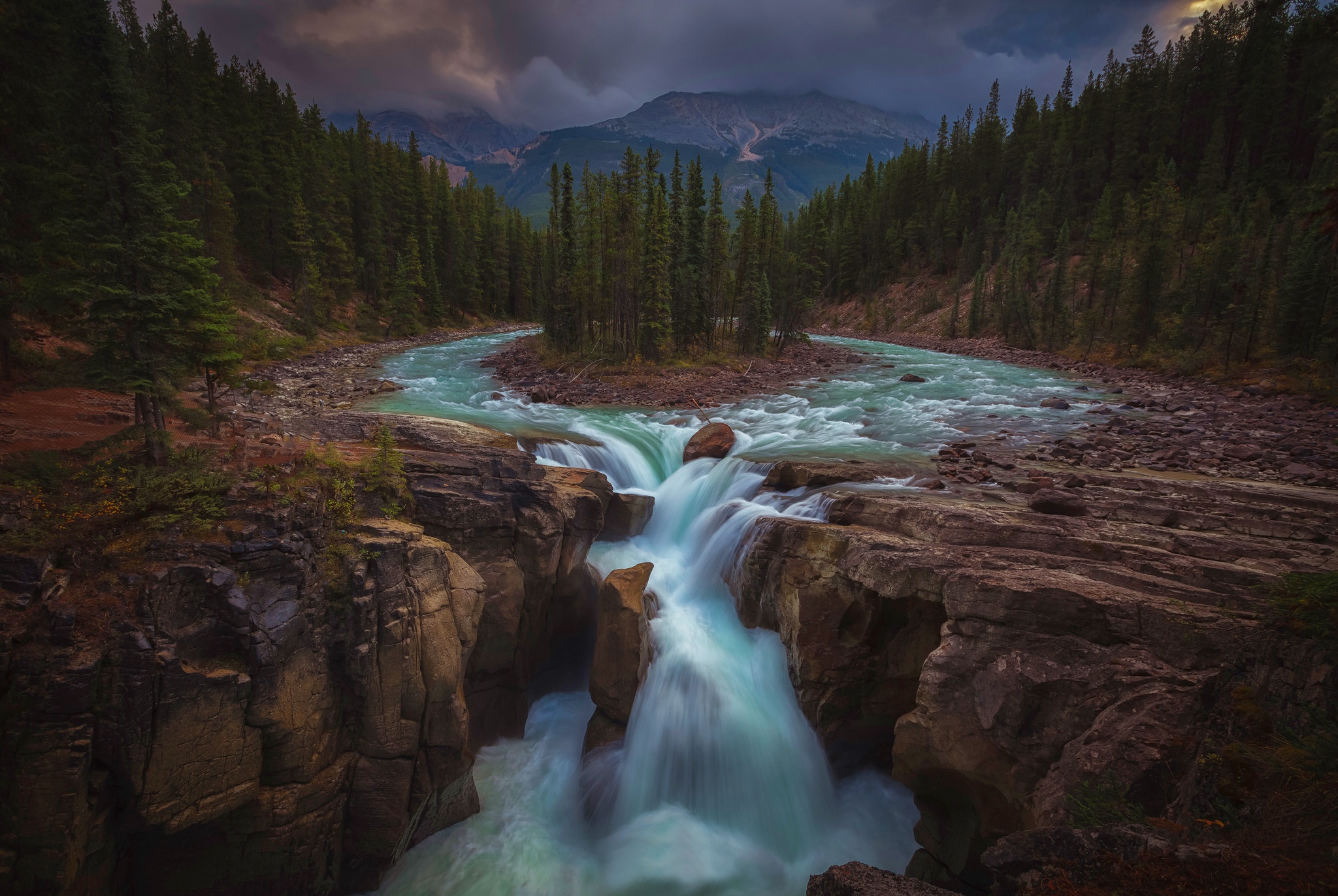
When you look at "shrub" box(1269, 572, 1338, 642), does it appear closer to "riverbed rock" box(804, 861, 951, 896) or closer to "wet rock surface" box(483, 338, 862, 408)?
"riverbed rock" box(804, 861, 951, 896)

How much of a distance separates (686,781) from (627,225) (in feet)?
111

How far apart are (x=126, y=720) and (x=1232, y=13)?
103216mm

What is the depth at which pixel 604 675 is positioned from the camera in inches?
440

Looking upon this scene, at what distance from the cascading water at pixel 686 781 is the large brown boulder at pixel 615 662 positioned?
32cm

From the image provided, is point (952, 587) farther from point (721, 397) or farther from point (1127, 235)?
point (1127, 235)

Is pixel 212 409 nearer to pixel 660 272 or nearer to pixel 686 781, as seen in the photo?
pixel 686 781

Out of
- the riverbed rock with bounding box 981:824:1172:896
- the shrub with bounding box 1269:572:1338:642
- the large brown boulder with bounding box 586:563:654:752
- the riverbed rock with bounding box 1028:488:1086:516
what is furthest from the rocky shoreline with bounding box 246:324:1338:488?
the large brown boulder with bounding box 586:563:654:752

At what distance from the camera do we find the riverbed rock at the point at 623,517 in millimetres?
15352

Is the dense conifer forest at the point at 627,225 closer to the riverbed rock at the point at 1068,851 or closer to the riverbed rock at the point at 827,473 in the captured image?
the riverbed rock at the point at 1068,851

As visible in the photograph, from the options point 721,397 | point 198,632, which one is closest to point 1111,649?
point 198,632

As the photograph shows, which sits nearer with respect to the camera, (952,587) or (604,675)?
(952,587)

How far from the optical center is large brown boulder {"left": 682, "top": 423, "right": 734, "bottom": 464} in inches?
737

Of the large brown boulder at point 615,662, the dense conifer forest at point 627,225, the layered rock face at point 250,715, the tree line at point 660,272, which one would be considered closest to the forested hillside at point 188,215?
the dense conifer forest at point 627,225

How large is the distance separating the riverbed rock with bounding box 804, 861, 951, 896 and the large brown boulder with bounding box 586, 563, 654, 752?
20.8 ft
